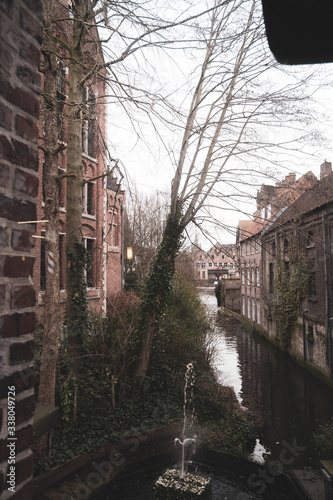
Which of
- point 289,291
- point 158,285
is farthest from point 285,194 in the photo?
point 289,291

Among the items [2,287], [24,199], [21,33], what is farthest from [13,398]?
[21,33]

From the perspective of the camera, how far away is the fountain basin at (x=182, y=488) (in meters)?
6.37

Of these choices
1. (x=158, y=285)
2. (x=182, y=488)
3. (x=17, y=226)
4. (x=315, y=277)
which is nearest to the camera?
(x=17, y=226)

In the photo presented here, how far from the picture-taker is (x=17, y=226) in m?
1.36

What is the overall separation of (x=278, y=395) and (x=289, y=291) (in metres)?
6.54

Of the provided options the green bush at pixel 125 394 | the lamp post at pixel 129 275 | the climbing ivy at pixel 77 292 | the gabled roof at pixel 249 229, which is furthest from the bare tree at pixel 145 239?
the climbing ivy at pixel 77 292

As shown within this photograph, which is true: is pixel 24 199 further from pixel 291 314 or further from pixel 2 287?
pixel 291 314

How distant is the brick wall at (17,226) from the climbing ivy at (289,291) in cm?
1760

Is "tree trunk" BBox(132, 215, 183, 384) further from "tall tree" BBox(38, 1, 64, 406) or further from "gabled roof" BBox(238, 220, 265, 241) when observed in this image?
"tall tree" BBox(38, 1, 64, 406)

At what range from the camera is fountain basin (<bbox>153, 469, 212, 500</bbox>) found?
251 inches

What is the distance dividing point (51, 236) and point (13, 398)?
5.66 m

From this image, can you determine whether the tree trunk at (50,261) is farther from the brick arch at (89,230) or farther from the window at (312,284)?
the window at (312,284)

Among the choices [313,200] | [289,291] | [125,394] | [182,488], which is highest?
[313,200]

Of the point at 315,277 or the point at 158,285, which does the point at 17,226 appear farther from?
the point at 315,277
